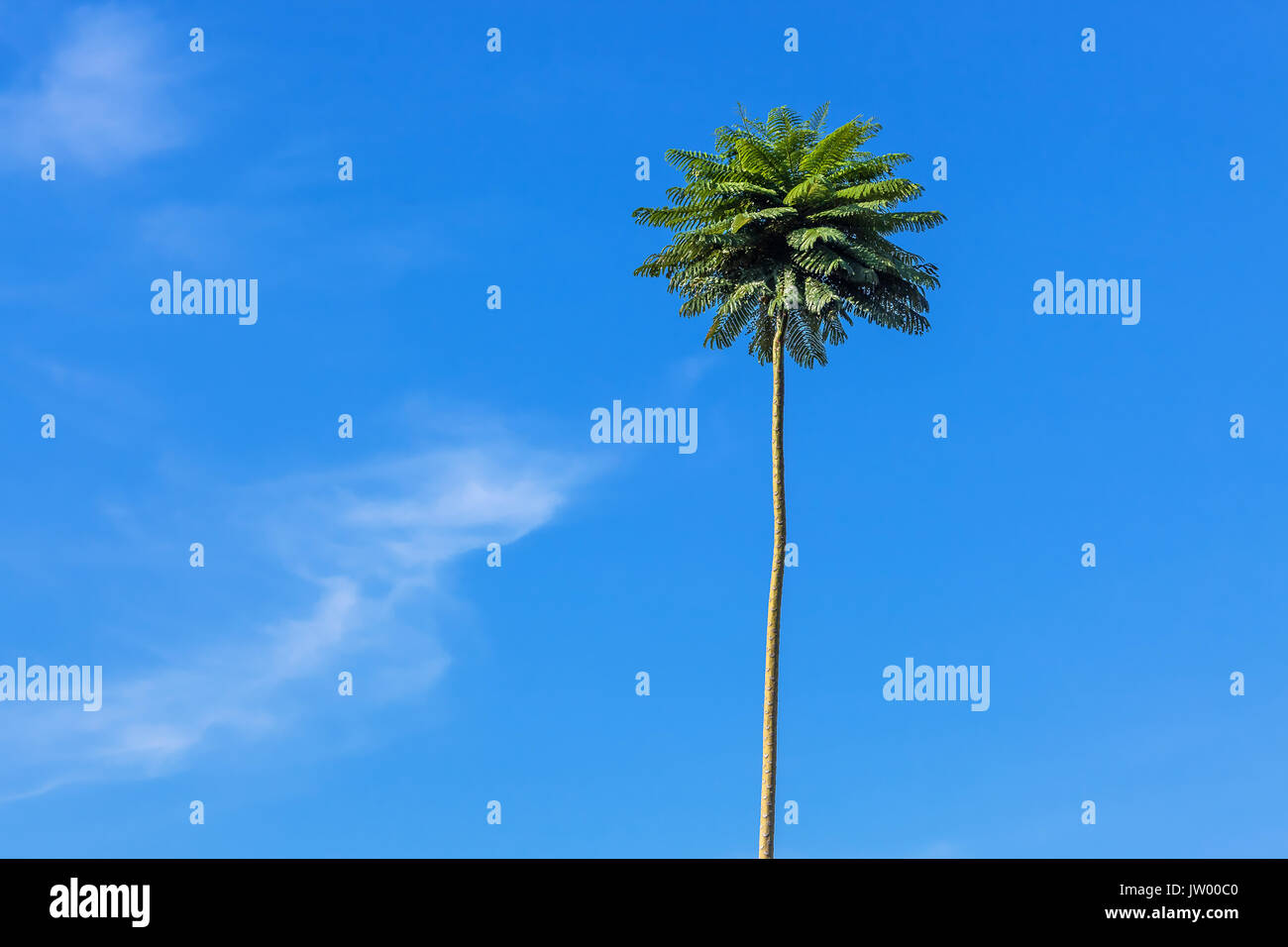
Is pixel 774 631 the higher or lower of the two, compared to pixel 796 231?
lower

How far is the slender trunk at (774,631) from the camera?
1457 inches

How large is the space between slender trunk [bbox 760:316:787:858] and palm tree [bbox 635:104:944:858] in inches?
1.9

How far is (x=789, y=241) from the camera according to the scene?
40.5 meters

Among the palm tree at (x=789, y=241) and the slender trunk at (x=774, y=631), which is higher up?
the palm tree at (x=789, y=241)

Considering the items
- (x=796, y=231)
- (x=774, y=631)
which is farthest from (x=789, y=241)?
(x=774, y=631)

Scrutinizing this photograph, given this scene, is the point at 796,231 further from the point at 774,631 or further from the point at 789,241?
the point at 774,631

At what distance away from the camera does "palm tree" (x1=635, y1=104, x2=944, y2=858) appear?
132 feet

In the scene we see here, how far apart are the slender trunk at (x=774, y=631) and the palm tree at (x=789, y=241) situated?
47 mm

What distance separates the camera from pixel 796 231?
133 feet

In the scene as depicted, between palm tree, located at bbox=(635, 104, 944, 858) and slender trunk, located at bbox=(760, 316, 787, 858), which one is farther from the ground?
palm tree, located at bbox=(635, 104, 944, 858)

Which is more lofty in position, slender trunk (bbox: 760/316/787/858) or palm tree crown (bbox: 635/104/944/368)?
palm tree crown (bbox: 635/104/944/368)

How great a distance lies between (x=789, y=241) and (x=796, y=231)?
402 mm

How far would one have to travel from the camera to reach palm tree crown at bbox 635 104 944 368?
4031 cm
